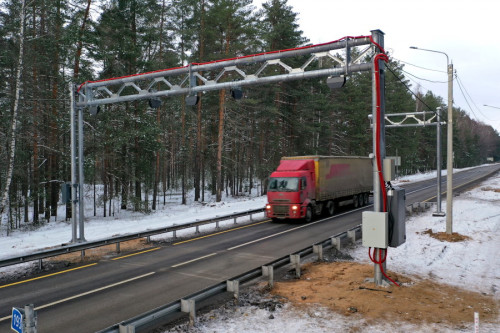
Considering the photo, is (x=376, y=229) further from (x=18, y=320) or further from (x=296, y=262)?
(x=18, y=320)

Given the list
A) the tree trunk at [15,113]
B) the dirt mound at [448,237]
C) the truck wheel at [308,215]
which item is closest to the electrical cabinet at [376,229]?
the dirt mound at [448,237]

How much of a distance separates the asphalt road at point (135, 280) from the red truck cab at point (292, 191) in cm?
271

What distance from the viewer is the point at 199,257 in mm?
13547

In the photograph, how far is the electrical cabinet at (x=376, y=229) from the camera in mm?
9500

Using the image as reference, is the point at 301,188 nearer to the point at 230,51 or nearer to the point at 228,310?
the point at 228,310

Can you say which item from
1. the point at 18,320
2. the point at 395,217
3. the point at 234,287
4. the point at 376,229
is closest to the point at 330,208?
the point at 395,217

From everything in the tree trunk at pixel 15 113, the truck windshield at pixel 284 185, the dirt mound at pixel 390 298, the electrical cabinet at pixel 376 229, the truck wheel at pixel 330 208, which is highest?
the tree trunk at pixel 15 113

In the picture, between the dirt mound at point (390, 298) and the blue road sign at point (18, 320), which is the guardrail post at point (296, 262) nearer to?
the dirt mound at point (390, 298)

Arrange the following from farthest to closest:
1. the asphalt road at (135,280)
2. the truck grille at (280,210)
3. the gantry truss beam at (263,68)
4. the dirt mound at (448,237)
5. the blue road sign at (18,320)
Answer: the truck grille at (280,210)
the dirt mound at (448,237)
the gantry truss beam at (263,68)
the asphalt road at (135,280)
the blue road sign at (18,320)

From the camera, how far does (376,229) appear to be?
9625 millimetres

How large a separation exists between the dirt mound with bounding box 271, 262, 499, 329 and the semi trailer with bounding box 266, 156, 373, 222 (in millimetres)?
9536

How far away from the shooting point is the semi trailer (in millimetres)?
20469

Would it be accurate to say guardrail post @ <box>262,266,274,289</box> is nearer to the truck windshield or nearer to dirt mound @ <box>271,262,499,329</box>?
dirt mound @ <box>271,262,499,329</box>

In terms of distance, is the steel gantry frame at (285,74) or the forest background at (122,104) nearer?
the steel gantry frame at (285,74)
